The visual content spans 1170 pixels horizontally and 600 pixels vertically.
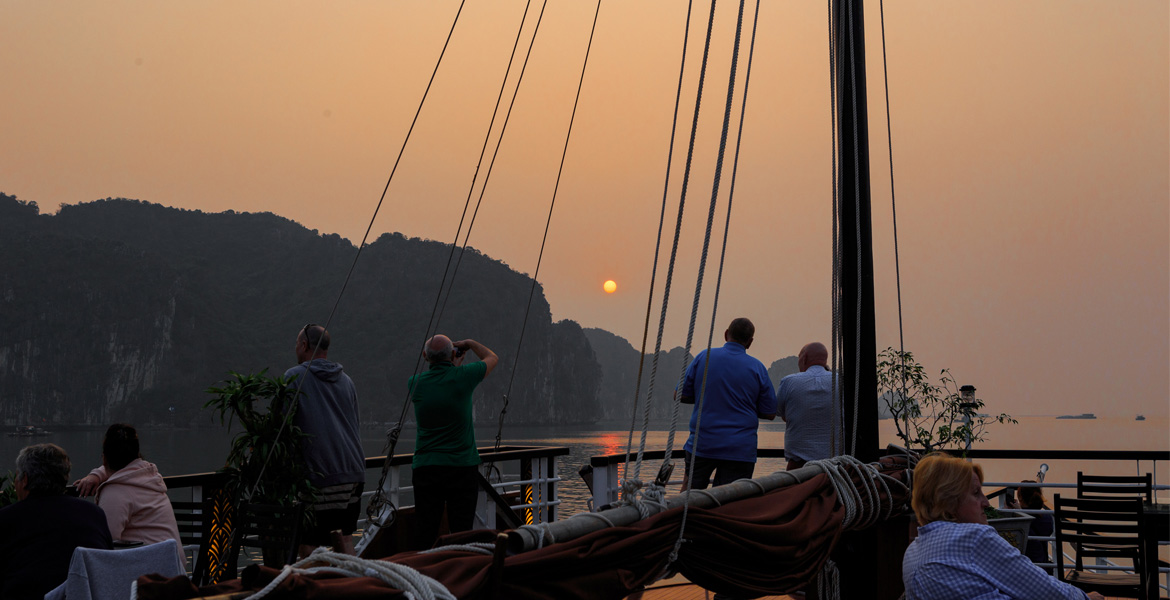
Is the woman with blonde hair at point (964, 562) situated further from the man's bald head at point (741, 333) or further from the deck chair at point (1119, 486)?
the deck chair at point (1119, 486)

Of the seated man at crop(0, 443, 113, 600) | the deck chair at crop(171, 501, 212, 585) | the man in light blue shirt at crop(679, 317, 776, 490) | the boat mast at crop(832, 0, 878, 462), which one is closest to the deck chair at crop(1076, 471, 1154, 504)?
the man in light blue shirt at crop(679, 317, 776, 490)

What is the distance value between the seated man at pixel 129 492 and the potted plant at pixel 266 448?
0.26 metres

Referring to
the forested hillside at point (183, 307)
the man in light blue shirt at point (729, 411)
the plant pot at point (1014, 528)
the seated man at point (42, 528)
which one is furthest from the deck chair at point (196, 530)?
the forested hillside at point (183, 307)

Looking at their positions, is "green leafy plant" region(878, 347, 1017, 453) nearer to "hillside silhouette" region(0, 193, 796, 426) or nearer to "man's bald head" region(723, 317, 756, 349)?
"man's bald head" region(723, 317, 756, 349)

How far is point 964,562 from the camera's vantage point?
1721 mm

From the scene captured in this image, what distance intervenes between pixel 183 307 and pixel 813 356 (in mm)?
93550

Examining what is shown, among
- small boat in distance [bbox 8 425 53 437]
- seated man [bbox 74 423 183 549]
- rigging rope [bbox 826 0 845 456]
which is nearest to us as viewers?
seated man [bbox 74 423 183 549]

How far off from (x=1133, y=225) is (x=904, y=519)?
6319 mm

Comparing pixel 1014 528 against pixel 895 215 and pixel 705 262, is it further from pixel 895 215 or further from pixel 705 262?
pixel 705 262

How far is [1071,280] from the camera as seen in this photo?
22.3 feet

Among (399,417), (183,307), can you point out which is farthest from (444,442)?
(183,307)

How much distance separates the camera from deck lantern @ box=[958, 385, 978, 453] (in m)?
4.23

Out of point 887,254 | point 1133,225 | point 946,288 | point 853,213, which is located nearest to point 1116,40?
point 1133,225

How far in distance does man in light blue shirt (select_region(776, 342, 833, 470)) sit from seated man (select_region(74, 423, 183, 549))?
2.32 metres
